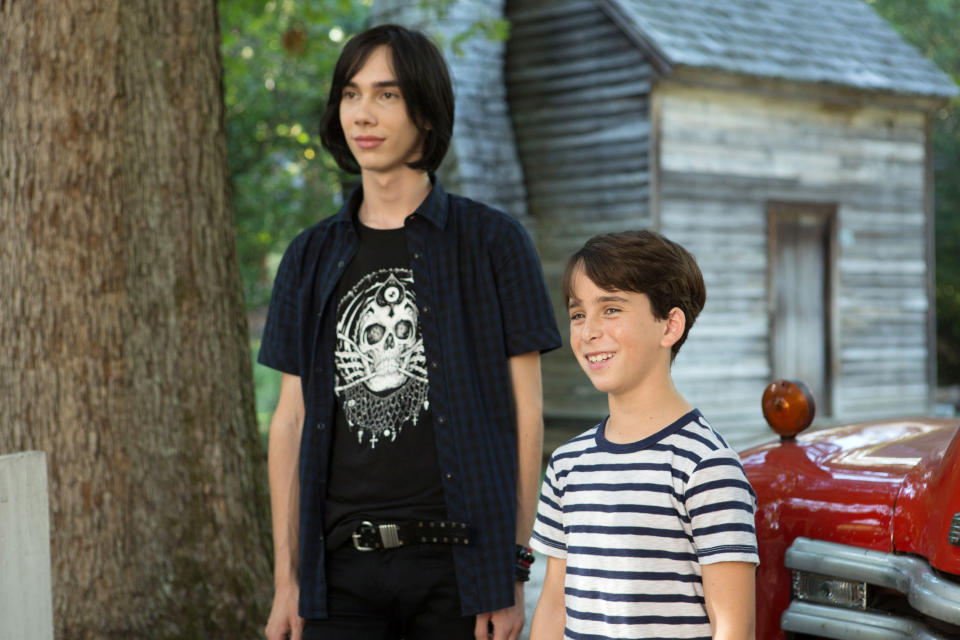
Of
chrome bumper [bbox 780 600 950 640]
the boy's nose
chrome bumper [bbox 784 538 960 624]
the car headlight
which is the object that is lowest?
chrome bumper [bbox 780 600 950 640]

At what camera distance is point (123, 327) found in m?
4.08

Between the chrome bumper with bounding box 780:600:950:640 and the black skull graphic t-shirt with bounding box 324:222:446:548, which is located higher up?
the black skull graphic t-shirt with bounding box 324:222:446:548

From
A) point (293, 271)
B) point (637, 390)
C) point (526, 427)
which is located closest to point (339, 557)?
point (526, 427)

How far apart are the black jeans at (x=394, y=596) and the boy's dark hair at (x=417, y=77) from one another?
0.91m

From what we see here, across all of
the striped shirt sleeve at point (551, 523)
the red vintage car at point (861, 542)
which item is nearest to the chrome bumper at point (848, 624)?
the red vintage car at point (861, 542)

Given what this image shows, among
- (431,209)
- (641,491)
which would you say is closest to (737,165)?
(431,209)

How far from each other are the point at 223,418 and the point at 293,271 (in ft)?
5.31

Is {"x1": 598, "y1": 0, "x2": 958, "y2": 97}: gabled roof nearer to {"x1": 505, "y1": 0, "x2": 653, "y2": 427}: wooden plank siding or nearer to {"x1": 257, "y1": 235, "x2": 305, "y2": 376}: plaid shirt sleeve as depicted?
{"x1": 505, "y1": 0, "x2": 653, "y2": 427}: wooden plank siding

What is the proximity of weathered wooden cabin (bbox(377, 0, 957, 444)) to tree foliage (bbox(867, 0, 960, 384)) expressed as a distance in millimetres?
7161

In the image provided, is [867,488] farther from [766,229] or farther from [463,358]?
[766,229]

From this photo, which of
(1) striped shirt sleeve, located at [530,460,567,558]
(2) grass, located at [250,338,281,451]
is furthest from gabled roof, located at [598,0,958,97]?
(1) striped shirt sleeve, located at [530,460,567,558]

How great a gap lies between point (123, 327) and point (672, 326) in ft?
8.17

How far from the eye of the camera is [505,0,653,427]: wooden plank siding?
1266 cm

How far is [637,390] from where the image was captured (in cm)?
214
